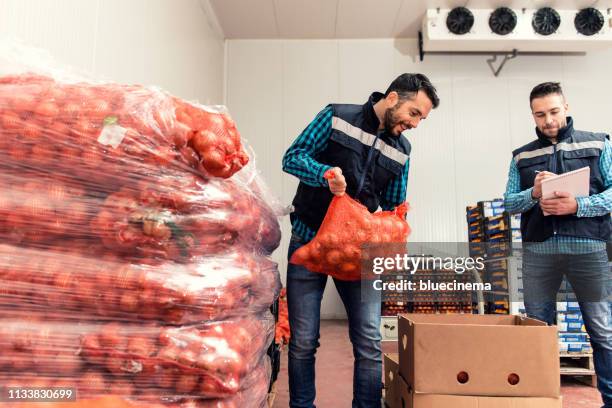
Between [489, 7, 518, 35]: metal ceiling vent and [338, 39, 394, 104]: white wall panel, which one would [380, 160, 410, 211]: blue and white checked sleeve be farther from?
[489, 7, 518, 35]: metal ceiling vent

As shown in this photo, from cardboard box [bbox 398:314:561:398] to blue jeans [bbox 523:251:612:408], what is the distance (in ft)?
2.85

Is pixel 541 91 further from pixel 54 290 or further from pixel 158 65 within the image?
pixel 158 65

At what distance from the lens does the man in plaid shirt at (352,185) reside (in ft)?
5.16

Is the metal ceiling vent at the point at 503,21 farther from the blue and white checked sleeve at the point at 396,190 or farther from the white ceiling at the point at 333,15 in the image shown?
the blue and white checked sleeve at the point at 396,190

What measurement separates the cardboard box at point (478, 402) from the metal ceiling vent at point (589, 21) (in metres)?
4.58

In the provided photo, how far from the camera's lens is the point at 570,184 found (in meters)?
1.88

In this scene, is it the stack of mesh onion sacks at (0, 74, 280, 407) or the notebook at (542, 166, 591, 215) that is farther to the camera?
the notebook at (542, 166, 591, 215)

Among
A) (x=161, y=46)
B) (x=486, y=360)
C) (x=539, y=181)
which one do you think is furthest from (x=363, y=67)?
(x=486, y=360)

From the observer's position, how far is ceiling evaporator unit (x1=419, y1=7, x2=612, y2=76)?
4547 millimetres

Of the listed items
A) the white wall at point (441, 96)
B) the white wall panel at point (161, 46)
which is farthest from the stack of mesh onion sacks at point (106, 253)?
the white wall at point (441, 96)

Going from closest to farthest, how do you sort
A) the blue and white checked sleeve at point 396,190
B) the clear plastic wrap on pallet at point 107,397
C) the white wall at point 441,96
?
the clear plastic wrap on pallet at point 107,397 → the blue and white checked sleeve at point 396,190 → the white wall at point 441,96

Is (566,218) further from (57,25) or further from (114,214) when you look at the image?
(57,25)

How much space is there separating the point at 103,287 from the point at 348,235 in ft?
2.50

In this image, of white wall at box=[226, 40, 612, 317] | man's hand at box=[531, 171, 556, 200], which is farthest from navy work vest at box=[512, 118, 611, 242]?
white wall at box=[226, 40, 612, 317]
